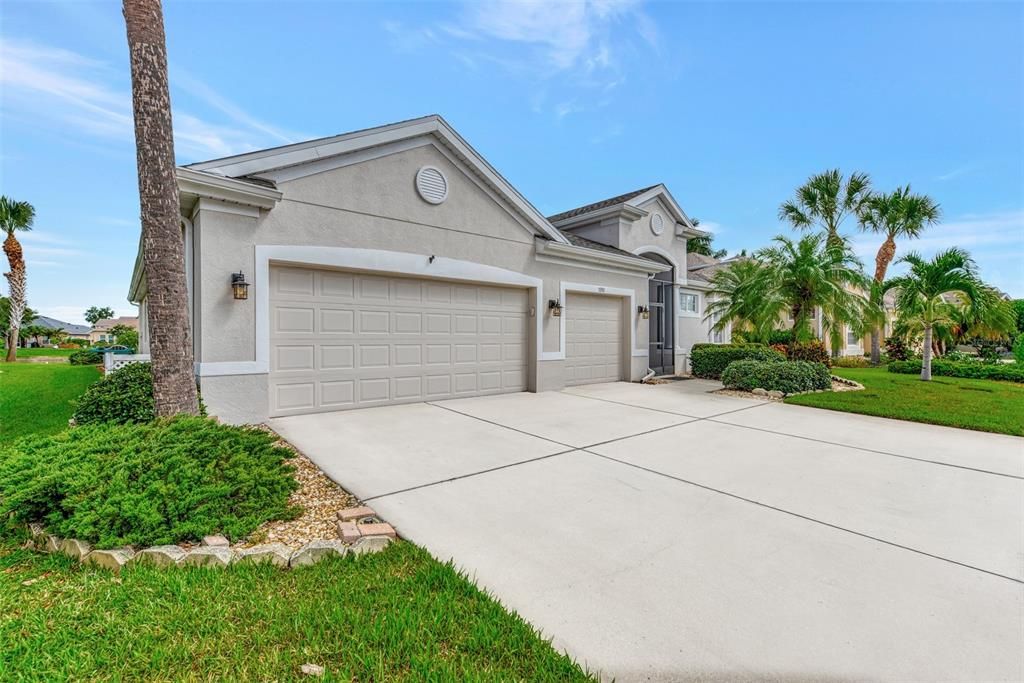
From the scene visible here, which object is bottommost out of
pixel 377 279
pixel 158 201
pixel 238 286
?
pixel 238 286

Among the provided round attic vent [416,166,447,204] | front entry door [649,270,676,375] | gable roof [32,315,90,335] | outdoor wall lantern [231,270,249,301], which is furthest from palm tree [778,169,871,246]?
gable roof [32,315,90,335]

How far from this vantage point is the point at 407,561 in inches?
110

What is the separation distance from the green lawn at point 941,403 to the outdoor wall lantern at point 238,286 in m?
10.3

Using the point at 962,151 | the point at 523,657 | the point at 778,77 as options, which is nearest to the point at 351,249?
the point at 523,657

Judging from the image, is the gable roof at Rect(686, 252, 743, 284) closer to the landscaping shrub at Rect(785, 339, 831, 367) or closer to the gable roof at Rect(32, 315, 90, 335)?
the landscaping shrub at Rect(785, 339, 831, 367)

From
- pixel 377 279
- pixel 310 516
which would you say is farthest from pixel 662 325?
pixel 310 516

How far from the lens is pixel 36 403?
28.2 feet

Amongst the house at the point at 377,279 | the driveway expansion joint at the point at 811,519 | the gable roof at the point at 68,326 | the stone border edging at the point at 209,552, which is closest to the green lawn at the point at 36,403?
A: the house at the point at 377,279

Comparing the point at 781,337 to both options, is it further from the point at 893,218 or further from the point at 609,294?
the point at 893,218

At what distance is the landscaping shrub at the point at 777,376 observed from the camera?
10117 mm

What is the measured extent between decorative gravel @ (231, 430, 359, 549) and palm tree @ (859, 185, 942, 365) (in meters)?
22.1

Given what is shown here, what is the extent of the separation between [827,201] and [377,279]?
21450 millimetres

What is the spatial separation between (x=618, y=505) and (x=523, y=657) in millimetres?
2009

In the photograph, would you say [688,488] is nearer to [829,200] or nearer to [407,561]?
A: [407,561]
